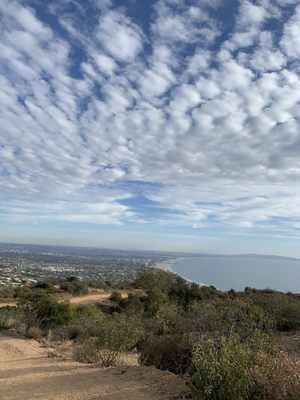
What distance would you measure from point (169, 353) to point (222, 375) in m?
4.28

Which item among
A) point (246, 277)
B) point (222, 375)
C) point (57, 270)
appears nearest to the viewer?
point (222, 375)

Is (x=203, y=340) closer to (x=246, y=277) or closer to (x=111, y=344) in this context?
(x=111, y=344)

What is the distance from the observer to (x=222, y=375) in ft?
22.7

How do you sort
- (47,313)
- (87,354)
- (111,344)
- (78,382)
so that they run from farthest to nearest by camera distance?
(47,313), (87,354), (111,344), (78,382)

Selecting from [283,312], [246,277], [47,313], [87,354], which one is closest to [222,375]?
[87,354]

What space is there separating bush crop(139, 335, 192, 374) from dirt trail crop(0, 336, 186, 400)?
431 millimetres

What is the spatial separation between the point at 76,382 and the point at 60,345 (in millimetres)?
6610

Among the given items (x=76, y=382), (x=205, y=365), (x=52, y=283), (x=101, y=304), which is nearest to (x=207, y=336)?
(x=76, y=382)

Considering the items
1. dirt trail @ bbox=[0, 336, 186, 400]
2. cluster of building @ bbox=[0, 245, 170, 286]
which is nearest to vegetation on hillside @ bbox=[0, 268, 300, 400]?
dirt trail @ bbox=[0, 336, 186, 400]

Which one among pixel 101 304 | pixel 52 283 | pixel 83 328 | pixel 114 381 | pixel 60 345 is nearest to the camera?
pixel 114 381

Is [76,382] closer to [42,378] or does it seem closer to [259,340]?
[42,378]

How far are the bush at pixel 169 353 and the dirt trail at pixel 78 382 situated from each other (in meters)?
0.43

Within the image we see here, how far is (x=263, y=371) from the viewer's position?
7230mm

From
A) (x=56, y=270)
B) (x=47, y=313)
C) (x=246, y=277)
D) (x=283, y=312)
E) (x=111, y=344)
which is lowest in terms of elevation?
(x=47, y=313)
